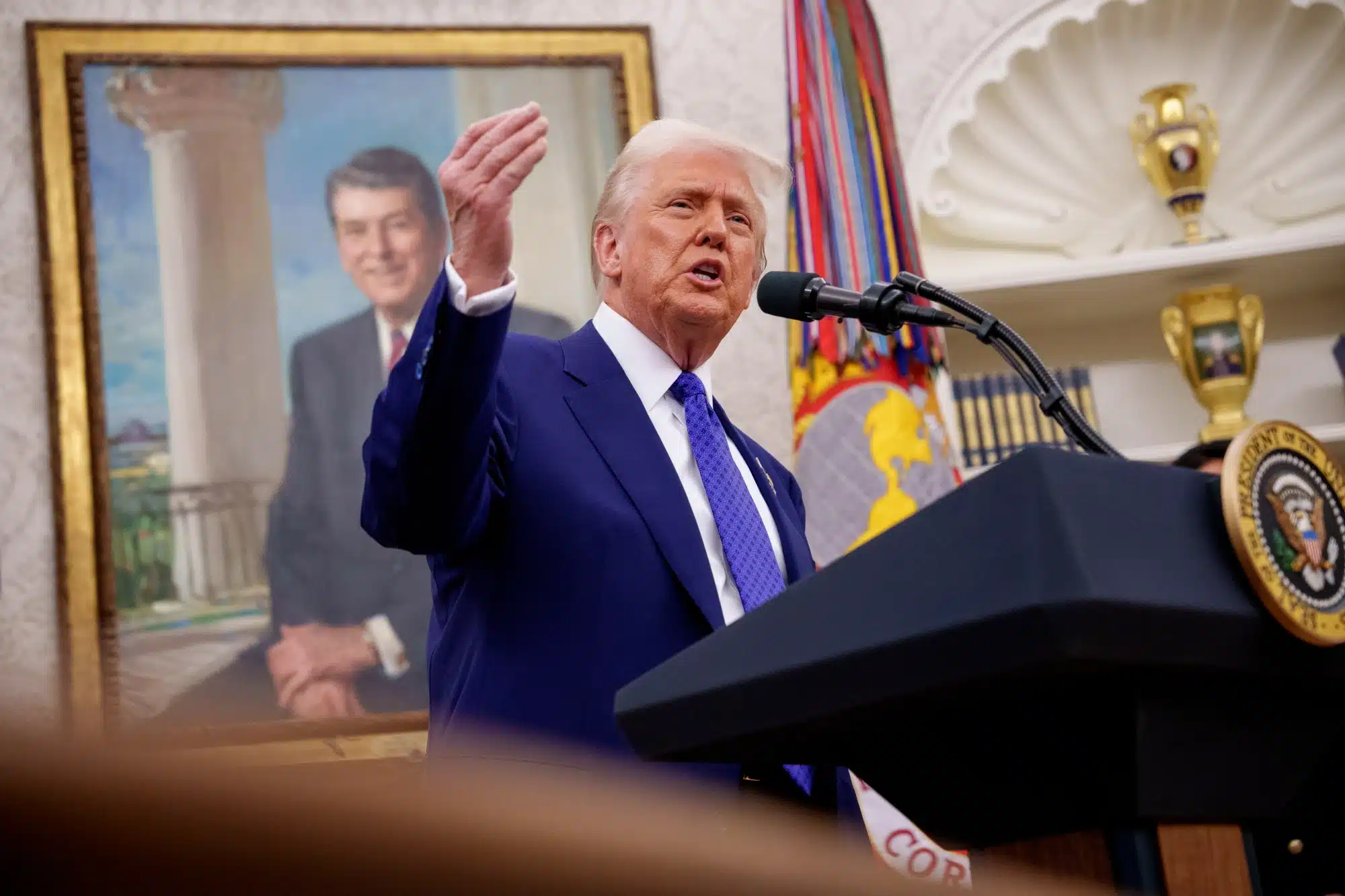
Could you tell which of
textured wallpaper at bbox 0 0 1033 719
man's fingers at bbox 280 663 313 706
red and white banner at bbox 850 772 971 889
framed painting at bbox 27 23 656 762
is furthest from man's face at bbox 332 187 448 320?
red and white banner at bbox 850 772 971 889

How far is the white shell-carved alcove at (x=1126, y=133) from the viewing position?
13.0ft

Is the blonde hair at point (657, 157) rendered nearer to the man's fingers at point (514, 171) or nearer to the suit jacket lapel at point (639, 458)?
the suit jacket lapel at point (639, 458)

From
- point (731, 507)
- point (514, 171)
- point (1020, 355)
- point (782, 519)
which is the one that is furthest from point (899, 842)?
point (514, 171)

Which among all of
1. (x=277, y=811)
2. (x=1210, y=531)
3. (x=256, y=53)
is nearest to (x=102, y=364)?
(x=256, y=53)

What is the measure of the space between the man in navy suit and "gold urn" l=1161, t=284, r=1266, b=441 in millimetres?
2260

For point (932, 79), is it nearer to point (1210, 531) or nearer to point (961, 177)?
point (961, 177)

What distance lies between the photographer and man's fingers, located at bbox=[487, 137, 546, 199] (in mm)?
1170

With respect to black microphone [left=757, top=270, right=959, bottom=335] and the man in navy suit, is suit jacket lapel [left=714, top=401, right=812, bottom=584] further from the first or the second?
black microphone [left=757, top=270, right=959, bottom=335]

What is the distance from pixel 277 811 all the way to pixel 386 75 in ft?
12.0

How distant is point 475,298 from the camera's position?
1.23 metres

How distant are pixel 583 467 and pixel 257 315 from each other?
2.18 meters

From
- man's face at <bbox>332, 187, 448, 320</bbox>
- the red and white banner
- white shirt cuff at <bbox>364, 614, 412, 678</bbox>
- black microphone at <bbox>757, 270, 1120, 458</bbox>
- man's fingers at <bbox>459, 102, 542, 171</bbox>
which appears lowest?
the red and white banner

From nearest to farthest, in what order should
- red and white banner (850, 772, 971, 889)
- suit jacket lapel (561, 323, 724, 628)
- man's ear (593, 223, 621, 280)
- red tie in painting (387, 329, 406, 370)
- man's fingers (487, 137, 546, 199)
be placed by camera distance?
man's fingers (487, 137, 546, 199)
suit jacket lapel (561, 323, 724, 628)
man's ear (593, 223, 621, 280)
red and white banner (850, 772, 971, 889)
red tie in painting (387, 329, 406, 370)

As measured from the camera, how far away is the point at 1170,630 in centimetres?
72
